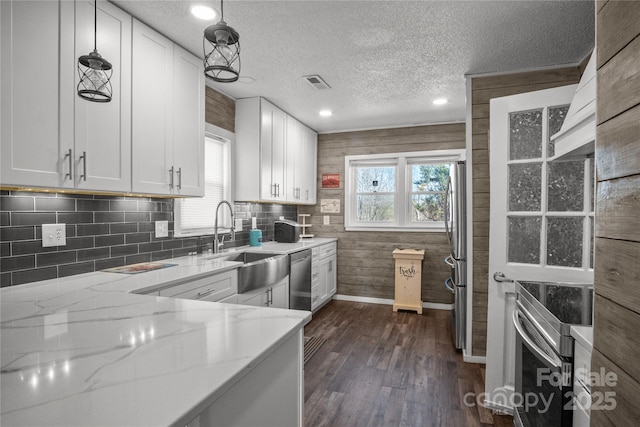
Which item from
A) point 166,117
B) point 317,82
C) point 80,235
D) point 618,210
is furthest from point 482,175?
point 80,235

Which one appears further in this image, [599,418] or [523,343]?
[523,343]

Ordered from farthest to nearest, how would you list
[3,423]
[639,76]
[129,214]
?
[129,214]
[639,76]
[3,423]

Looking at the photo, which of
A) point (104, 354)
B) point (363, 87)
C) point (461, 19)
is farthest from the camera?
point (363, 87)

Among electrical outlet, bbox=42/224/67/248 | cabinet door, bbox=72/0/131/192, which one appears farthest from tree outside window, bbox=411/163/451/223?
electrical outlet, bbox=42/224/67/248

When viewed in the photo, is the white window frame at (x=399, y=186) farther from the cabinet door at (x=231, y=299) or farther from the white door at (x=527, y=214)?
the cabinet door at (x=231, y=299)

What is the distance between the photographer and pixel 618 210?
0.90 m

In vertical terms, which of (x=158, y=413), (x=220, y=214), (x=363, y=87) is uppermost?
(x=363, y=87)

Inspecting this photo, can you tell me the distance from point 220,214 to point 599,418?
3351 mm

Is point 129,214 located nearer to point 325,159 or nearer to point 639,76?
point 639,76

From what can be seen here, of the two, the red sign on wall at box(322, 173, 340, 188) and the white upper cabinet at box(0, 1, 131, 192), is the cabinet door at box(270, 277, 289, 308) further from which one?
the red sign on wall at box(322, 173, 340, 188)

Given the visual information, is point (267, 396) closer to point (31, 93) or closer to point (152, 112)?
point (31, 93)

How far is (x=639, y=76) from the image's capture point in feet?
2.62

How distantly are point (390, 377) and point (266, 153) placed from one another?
8.33ft

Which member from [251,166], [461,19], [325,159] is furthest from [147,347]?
[325,159]
